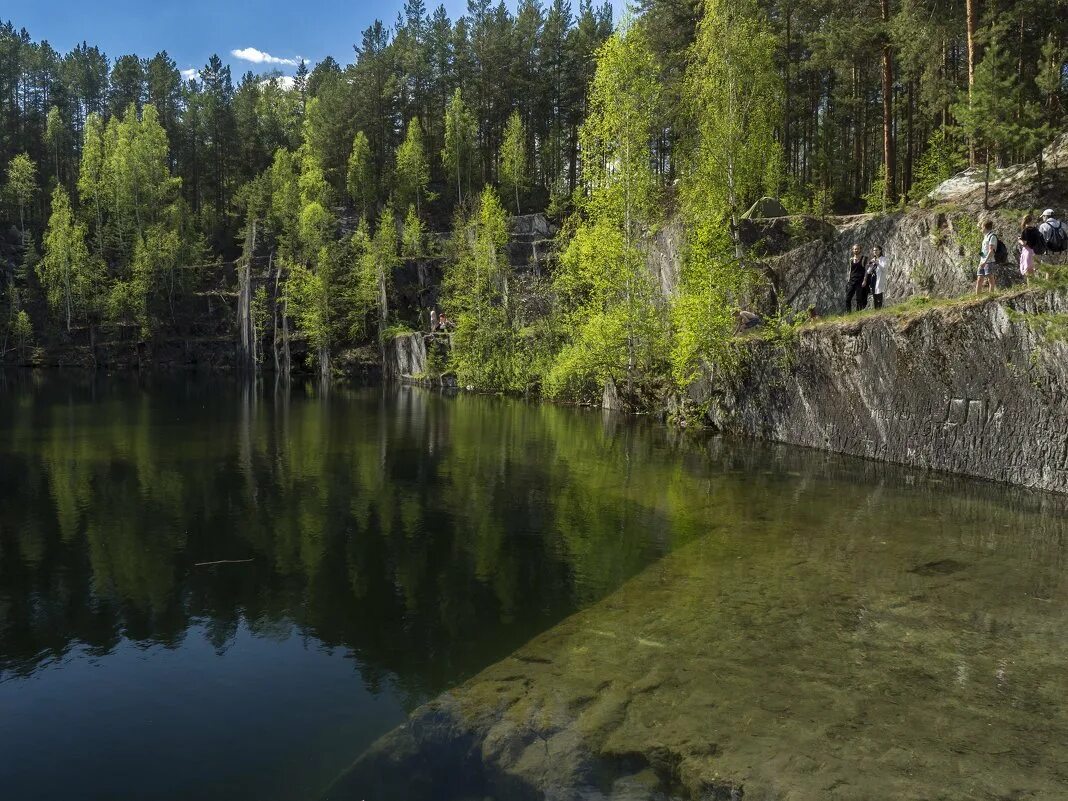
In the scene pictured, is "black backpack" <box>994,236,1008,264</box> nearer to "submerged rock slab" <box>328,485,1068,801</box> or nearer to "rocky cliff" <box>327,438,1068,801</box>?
"rocky cliff" <box>327,438,1068,801</box>

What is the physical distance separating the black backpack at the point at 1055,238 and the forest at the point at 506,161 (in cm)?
313

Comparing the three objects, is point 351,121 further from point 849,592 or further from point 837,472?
point 849,592

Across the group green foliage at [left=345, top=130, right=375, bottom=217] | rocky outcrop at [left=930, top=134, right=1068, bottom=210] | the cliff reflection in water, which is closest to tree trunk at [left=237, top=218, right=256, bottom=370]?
green foliage at [left=345, top=130, right=375, bottom=217]

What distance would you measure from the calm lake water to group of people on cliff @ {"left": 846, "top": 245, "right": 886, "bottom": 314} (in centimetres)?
482

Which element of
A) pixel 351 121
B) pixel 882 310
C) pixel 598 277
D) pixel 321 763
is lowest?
pixel 321 763

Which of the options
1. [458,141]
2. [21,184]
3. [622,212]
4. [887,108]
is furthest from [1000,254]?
[21,184]

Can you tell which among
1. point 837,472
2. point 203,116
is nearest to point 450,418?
point 837,472

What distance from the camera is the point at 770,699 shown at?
21.7 ft

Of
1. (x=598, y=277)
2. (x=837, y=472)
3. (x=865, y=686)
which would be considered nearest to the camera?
(x=865, y=686)

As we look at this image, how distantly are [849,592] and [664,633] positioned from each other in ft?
9.48

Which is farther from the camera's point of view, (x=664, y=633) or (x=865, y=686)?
(x=664, y=633)

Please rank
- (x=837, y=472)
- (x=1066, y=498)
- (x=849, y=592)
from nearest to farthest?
1. (x=849, y=592)
2. (x=1066, y=498)
3. (x=837, y=472)

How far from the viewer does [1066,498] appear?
1475 centimetres

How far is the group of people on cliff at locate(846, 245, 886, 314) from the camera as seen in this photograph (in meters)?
21.2
